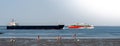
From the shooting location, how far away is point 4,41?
3653 centimetres

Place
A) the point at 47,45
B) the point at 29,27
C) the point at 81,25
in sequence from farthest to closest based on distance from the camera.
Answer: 1. the point at 81,25
2. the point at 29,27
3. the point at 47,45

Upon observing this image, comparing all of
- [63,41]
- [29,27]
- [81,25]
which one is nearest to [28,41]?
[63,41]

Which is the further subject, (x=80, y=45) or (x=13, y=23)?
(x=13, y=23)

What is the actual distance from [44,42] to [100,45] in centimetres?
502

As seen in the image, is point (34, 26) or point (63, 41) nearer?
point (63, 41)

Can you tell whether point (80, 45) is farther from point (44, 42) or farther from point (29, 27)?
point (29, 27)

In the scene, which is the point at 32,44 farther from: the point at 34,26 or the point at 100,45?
the point at 34,26

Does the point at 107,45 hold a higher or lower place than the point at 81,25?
higher

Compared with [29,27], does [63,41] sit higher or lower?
higher

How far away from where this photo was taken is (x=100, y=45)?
35.5 metres

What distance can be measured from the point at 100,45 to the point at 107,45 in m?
0.62

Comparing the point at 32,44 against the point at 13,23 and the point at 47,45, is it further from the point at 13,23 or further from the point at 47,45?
the point at 13,23

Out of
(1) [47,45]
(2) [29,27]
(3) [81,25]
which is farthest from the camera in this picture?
(3) [81,25]

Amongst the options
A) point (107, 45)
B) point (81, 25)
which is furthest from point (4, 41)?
point (81, 25)
